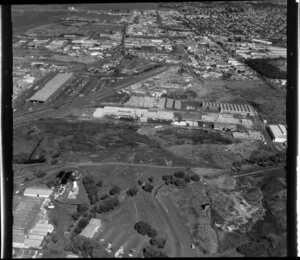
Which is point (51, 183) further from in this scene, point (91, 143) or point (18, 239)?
point (91, 143)

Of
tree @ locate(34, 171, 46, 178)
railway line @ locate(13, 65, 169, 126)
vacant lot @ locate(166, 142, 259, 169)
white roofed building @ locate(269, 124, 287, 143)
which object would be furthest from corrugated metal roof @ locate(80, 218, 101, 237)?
white roofed building @ locate(269, 124, 287, 143)

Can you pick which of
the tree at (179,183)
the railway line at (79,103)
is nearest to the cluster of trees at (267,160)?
the tree at (179,183)

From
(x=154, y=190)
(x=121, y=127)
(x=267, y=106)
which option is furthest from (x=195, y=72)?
(x=154, y=190)

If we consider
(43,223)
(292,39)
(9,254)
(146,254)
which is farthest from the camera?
(43,223)

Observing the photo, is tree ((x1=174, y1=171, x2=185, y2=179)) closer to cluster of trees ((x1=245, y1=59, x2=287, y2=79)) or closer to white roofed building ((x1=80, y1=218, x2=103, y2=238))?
white roofed building ((x1=80, y1=218, x2=103, y2=238))

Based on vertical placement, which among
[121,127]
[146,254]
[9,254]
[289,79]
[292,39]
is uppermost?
[292,39]

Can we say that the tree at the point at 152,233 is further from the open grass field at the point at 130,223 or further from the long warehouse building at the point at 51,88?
the long warehouse building at the point at 51,88

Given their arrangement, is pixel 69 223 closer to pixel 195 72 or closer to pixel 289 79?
pixel 289 79

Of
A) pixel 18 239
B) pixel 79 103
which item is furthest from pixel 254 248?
pixel 79 103
